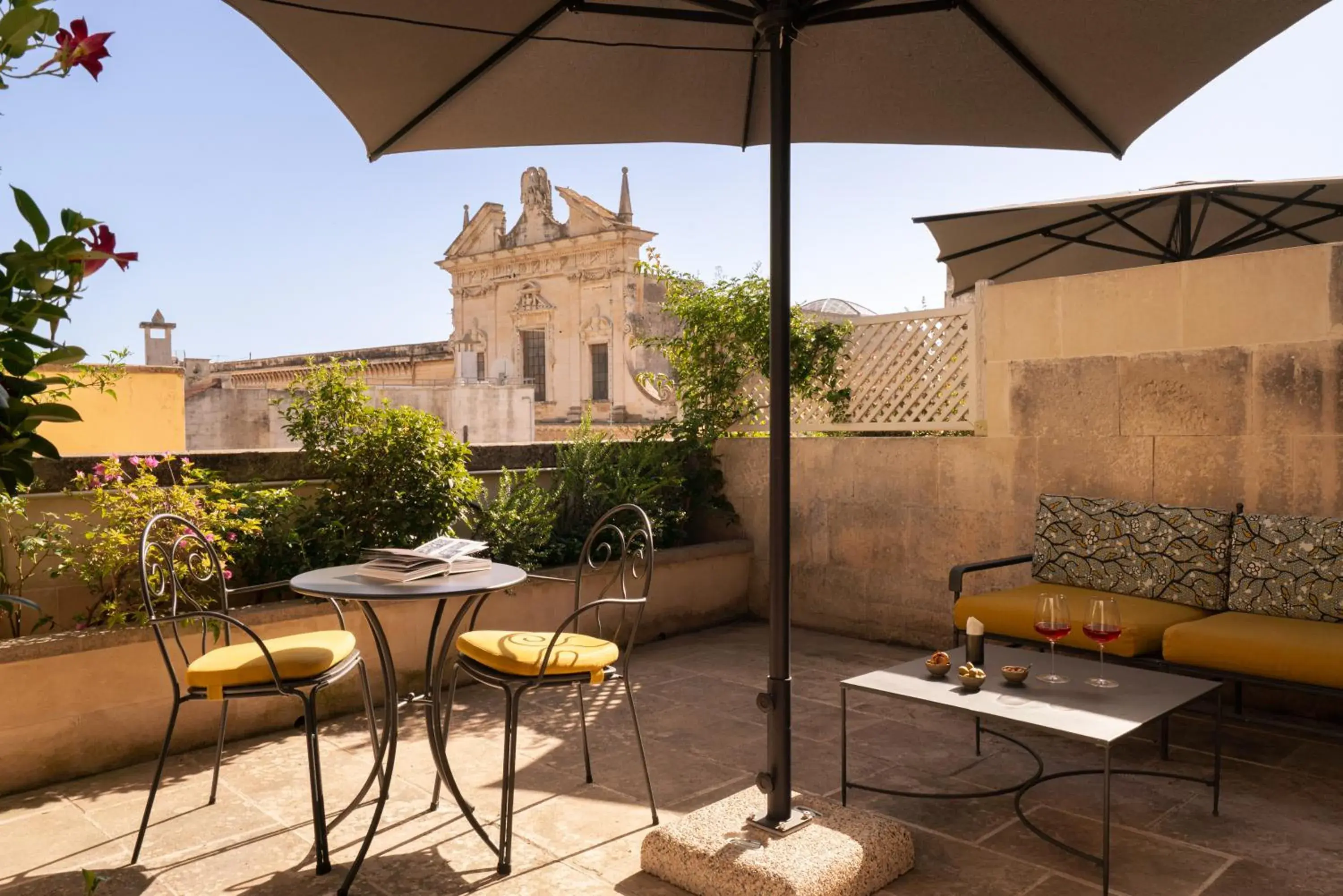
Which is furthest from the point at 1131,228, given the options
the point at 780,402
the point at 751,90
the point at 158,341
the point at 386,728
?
the point at 158,341

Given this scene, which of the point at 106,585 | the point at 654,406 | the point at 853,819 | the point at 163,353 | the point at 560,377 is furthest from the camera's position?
the point at 560,377

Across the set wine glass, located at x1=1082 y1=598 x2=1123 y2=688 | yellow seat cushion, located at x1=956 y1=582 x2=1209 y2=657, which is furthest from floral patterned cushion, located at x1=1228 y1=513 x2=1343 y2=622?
wine glass, located at x1=1082 y1=598 x2=1123 y2=688

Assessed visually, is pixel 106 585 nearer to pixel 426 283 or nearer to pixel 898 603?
pixel 898 603

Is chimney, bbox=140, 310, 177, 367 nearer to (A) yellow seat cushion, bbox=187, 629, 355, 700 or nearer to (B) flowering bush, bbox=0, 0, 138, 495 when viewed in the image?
(A) yellow seat cushion, bbox=187, 629, 355, 700

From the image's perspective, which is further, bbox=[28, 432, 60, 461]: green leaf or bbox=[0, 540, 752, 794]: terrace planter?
bbox=[0, 540, 752, 794]: terrace planter

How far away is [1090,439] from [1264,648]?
158 cm

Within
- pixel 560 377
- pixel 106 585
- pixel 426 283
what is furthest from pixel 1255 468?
pixel 426 283

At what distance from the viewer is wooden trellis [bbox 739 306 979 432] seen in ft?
17.2

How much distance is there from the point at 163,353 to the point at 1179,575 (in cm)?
1706

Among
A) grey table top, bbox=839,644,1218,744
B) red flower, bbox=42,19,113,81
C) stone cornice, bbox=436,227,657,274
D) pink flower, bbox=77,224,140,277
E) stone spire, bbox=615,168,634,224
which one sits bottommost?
grey table top, bbox=839,644,1218,744

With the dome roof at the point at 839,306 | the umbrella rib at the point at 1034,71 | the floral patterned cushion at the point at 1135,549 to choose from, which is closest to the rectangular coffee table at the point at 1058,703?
the floral patterned cushion at the point at 1135,549

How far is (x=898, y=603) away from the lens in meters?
5.43

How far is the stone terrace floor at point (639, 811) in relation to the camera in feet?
8.49

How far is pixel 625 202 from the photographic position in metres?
29.1
